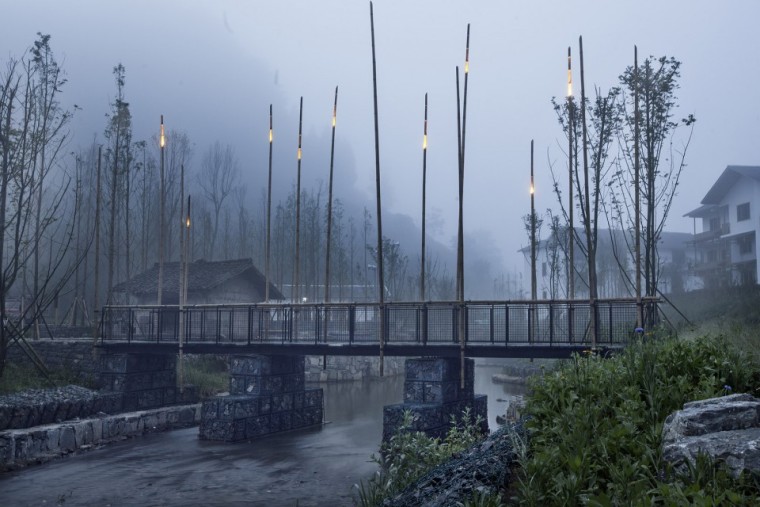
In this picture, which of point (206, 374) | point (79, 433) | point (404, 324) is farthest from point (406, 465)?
point (206, 374)

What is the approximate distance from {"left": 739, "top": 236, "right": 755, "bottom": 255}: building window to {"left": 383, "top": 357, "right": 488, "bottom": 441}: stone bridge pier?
36846mm

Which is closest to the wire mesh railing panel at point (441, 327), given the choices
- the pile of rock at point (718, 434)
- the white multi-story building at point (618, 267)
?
the pile of rock at point (718, 434)

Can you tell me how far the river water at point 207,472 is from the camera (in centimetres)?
1535

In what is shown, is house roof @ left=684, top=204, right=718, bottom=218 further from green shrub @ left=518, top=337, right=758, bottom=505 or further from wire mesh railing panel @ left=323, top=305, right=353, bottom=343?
green shrub @ left=518, top=337, right=758, bottom=505

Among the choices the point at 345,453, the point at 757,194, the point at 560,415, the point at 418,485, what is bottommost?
the point at 345,453

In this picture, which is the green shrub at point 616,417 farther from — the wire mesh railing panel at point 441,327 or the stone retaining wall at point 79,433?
the stone retaining wall at point 79,433

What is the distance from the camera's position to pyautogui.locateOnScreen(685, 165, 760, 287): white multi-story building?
48.3 metres

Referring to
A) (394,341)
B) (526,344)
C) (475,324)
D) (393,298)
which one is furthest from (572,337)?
(393,298)

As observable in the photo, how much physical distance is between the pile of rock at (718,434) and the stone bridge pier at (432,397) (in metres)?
13.3

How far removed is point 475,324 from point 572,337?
3.08 meters

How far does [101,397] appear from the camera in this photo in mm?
25156

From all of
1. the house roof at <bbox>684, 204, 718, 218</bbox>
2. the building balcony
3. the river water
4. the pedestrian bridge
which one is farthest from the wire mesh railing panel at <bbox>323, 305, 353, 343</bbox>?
the house roof at <bbox>684, 204, 718, 218</bbox>

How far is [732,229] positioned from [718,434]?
51.0 meters

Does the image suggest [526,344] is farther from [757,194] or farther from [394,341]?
[757,194]
